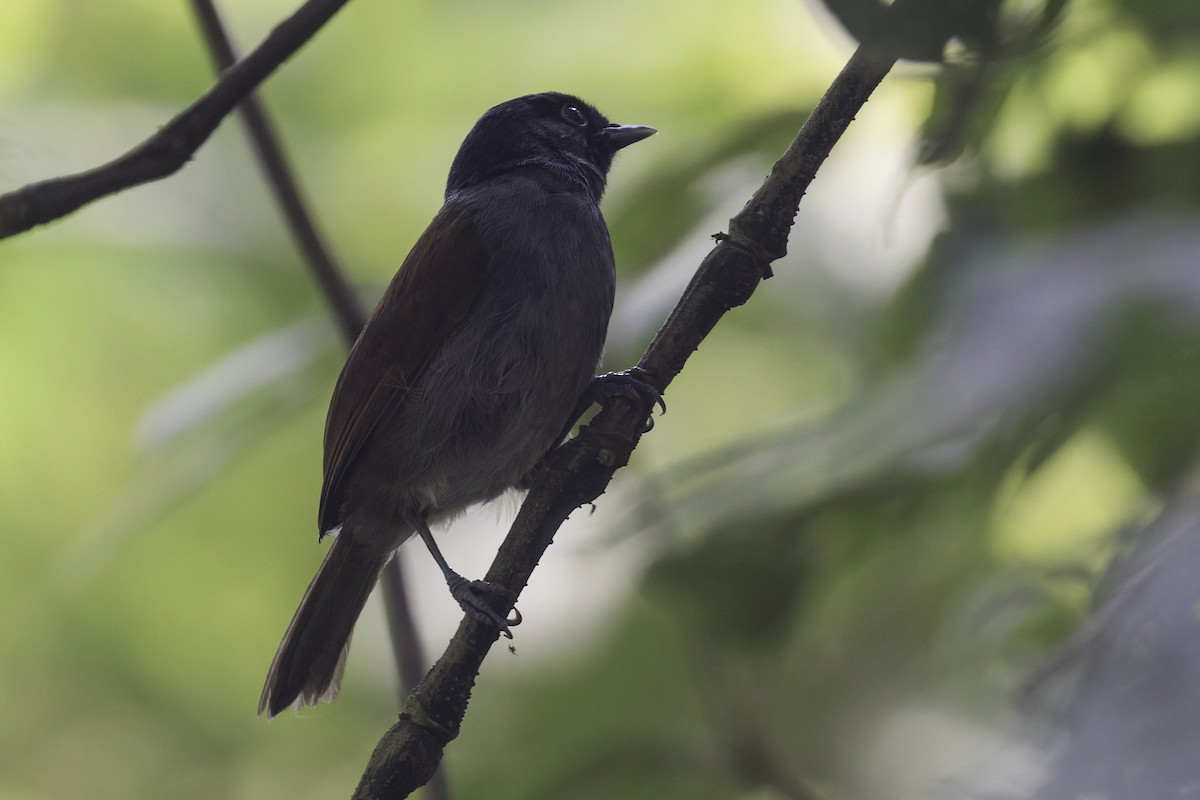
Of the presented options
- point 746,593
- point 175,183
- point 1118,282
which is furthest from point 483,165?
point 1118,282

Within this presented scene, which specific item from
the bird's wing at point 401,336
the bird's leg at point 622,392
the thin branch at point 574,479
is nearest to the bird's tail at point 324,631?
the bird's wing at point 401,336

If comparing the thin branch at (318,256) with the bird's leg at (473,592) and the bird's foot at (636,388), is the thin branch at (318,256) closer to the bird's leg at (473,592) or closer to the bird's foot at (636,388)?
the bird's leg at (473,592)

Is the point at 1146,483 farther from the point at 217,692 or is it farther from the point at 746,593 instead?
the point at 217,692

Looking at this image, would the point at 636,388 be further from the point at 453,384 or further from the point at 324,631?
the point at 324,631

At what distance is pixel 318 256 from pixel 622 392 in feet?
2.04

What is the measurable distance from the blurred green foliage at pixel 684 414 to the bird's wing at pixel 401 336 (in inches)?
9.9

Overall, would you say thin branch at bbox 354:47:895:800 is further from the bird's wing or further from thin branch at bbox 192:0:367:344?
the bird's wing

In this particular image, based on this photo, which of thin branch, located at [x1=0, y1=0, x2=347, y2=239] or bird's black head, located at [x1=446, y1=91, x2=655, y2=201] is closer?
thin branch, located at [x1=0, y1=0, x2=347, y2=239]

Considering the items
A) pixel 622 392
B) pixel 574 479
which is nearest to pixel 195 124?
pixel 574 479

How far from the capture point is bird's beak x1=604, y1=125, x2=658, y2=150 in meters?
3.51

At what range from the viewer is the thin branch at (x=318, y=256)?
84.4 inches

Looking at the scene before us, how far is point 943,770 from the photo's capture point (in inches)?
53.8

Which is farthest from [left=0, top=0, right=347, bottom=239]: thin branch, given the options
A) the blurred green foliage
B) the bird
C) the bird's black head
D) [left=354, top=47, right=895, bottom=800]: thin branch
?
the bird's black head

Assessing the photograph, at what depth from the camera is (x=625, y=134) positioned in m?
3.57
